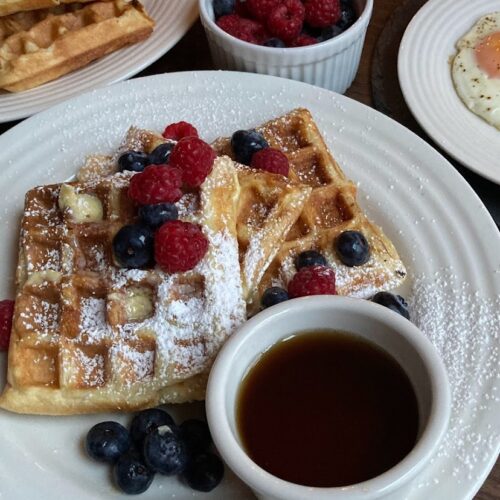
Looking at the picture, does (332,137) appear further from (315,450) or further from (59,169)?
(315,450)

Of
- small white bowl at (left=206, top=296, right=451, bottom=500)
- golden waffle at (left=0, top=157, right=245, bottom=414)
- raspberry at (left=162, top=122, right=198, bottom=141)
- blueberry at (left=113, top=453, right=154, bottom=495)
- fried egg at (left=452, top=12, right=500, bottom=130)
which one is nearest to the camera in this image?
small white bowl at (left=206, top=296, right=451, bottom=500)

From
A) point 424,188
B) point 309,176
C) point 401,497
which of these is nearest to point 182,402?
point 401,497

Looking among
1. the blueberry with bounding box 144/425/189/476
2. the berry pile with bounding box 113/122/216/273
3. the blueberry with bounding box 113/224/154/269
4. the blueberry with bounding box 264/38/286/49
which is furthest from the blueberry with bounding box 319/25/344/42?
the blueberry with bounding box 144/425/189/476

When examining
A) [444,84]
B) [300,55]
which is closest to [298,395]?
[300,55]

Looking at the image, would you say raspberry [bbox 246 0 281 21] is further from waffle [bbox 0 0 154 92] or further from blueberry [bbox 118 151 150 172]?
blueberry [bbox 118 151 150 172]

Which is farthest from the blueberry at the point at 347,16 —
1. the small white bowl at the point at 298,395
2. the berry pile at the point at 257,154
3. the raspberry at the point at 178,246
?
the small white bowl at the point at 298,395
